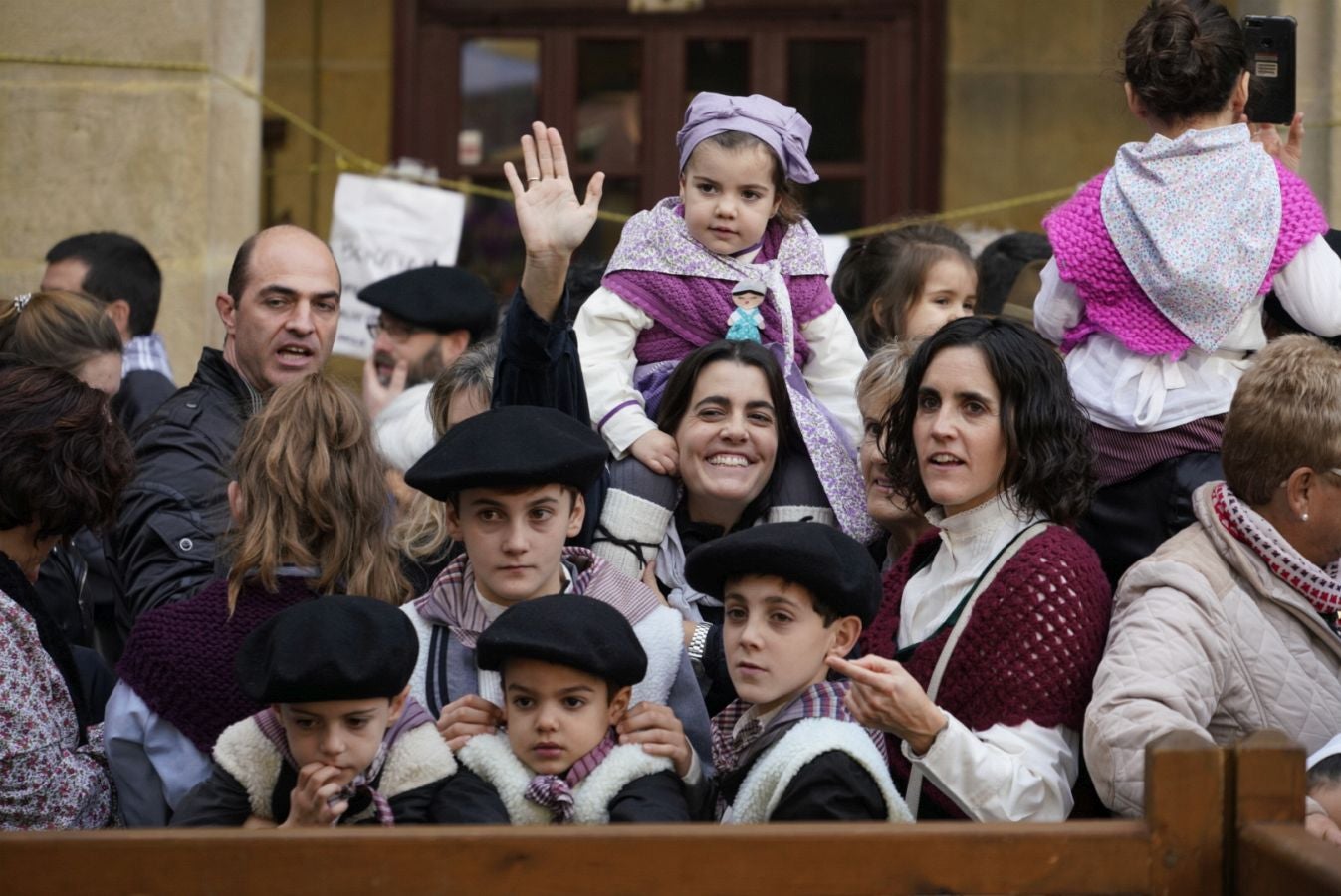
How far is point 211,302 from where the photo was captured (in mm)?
6648

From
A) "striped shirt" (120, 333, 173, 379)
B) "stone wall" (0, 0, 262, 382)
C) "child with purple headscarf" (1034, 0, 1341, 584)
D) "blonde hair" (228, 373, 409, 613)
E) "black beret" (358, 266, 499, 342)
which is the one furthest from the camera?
"stone wall" (0, 0, 262, 382)

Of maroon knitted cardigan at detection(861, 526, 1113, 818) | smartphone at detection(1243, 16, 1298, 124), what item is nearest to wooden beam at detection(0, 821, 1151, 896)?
maroon knitted cardigan at detection(861, 526, 1113, 818)

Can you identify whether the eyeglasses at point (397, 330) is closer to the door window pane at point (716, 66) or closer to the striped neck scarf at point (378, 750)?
the door window pane at point (716, 66)

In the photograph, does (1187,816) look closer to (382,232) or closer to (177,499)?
(177,499)

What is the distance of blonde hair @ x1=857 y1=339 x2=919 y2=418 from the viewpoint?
4.26m

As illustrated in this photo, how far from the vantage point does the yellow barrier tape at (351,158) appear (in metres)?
6.52

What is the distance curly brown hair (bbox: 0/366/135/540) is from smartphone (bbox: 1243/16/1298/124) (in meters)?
2.63

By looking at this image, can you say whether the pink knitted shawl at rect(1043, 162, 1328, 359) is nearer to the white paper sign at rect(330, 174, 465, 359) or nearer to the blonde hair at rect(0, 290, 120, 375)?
the blonde hair at rect(0, 290, 120, 375)

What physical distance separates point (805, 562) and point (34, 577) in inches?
63.3

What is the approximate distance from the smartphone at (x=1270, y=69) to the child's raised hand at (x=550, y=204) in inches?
61.2

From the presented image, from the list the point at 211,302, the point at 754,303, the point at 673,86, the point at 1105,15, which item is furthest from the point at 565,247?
the point at 1105,15

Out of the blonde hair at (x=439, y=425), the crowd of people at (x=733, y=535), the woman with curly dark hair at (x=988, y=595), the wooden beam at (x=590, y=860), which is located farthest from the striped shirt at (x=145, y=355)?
the wooden beam at (x=590, y=860)

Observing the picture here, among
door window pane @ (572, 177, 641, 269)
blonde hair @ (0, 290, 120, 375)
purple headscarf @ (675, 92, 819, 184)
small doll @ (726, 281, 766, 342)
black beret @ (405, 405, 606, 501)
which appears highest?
purple headscarf @ (675, 92, 819, 184)

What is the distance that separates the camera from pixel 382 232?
23.7ft
